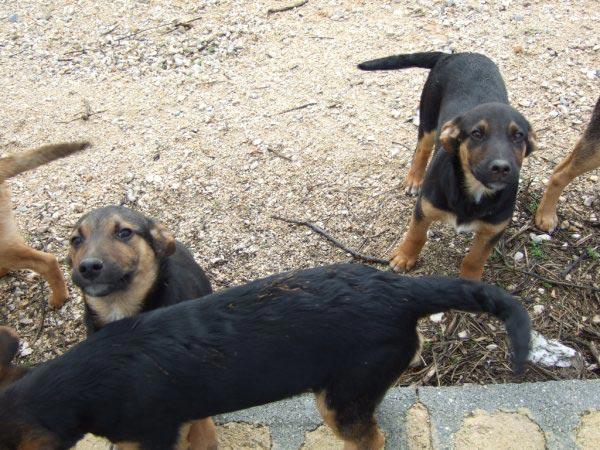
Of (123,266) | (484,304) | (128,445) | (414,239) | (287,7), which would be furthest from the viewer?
(287,7)

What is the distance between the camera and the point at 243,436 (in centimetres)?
347

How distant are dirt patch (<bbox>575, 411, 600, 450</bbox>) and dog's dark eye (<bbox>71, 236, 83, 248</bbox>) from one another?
2.97 m

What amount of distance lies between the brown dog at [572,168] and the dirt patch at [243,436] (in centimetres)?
273

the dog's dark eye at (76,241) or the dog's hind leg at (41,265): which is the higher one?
the dog's dark eye at (76,241)

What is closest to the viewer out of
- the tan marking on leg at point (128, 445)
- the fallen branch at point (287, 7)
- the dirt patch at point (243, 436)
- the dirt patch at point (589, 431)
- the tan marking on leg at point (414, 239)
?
the tan marking on leg at point (128, 445)

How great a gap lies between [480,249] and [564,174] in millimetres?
1012

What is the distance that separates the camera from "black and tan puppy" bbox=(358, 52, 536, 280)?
148 inches

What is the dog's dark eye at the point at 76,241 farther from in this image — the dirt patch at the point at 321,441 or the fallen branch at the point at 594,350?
the fallen branch at the point at 594,350

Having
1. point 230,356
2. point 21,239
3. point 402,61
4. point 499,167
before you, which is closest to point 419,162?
point 402,61

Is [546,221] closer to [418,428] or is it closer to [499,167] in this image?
[499,167]

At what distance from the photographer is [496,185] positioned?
367 cm

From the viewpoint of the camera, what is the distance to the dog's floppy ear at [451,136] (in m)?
3.87

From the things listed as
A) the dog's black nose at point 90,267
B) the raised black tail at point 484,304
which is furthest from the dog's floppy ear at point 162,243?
the raised black tail at point 484,304

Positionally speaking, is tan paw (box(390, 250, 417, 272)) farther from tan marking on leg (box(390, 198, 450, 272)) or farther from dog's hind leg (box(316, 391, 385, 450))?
dog's hind leg (box(316, 391, 385, 450))
